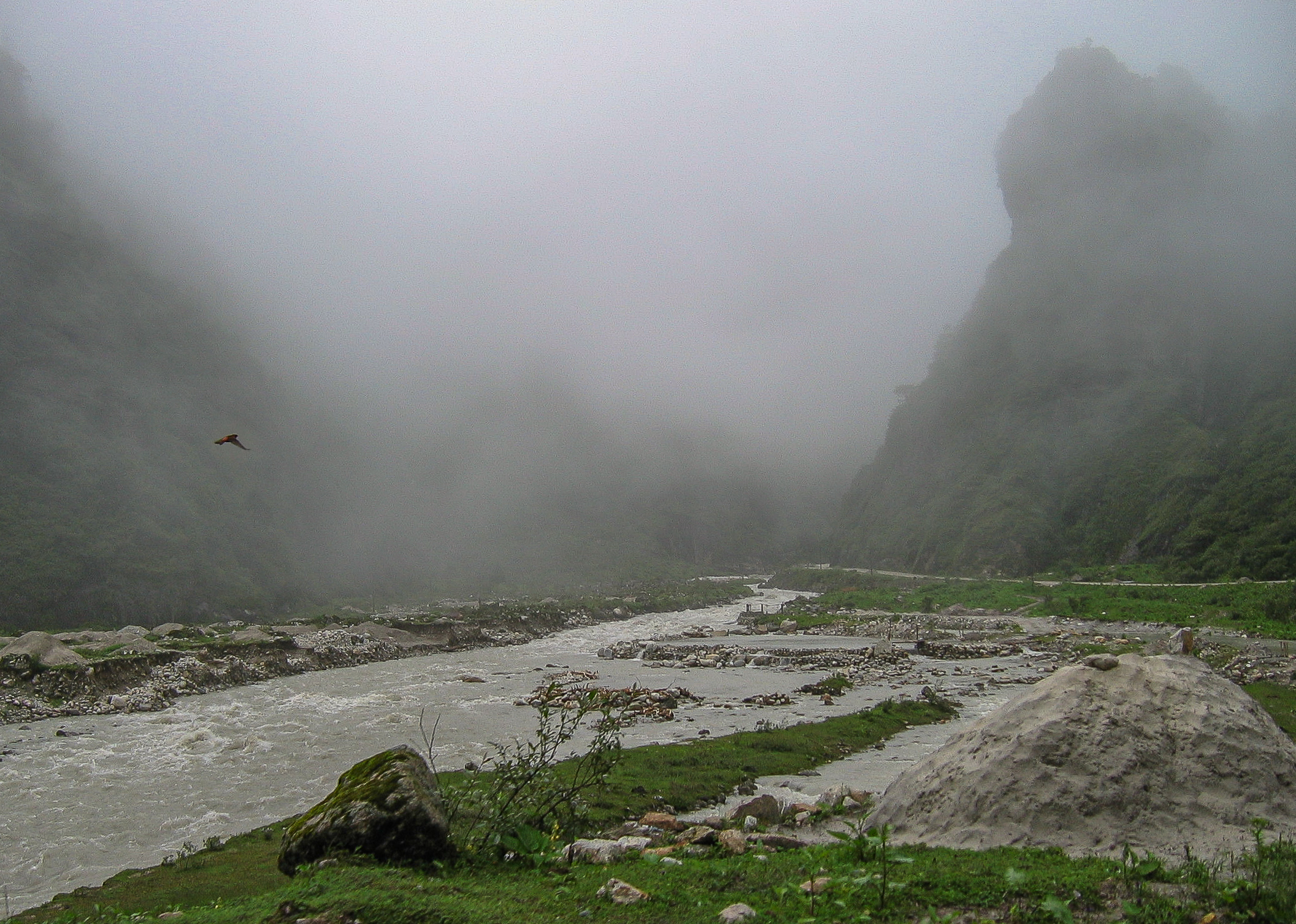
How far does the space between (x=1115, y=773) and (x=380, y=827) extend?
443 inches

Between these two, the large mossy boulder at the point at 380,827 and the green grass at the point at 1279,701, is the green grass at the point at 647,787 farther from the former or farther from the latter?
the green grass at the point at 1279,701

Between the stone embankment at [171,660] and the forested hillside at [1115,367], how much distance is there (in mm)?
77941

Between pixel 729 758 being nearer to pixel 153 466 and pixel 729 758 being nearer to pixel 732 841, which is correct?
pixel 732 841

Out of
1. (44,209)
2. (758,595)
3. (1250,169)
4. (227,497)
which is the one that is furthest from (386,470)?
(1250,169)

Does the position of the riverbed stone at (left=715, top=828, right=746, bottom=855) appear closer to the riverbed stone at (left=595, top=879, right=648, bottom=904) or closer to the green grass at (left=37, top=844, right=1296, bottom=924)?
the green grass at (left=37, top=844, right=1296, bottom=924)

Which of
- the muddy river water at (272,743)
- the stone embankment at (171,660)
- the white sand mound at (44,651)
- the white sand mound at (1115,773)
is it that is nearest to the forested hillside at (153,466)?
the stone embankment at (171,660)

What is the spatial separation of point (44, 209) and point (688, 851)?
16009cm

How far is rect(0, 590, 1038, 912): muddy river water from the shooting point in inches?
688

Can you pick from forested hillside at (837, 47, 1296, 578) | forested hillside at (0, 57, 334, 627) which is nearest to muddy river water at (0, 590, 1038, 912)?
forested hillside at (0, 57, 334, 627)

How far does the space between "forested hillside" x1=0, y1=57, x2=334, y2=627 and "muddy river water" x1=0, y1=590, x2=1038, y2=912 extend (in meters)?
42.2

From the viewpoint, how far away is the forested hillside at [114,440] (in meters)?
78.1

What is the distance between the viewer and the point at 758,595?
458 ft

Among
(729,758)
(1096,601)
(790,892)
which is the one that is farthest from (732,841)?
(1096,601)

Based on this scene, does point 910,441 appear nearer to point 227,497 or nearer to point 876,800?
point 227,497
